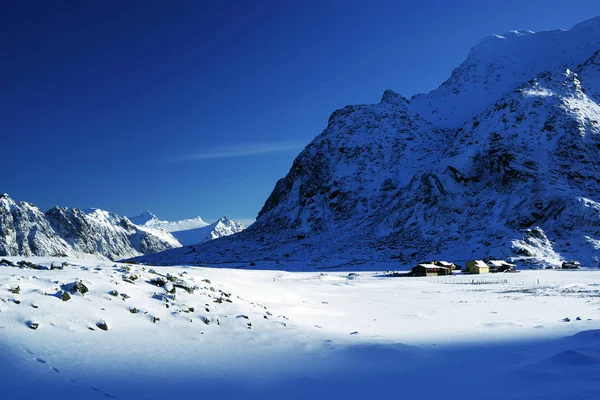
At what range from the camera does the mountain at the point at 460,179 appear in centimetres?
9269

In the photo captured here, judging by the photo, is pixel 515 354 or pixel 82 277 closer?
pixel 515 354

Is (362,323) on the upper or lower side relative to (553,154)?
lower

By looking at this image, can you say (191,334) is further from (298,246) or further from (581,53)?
(581,53)

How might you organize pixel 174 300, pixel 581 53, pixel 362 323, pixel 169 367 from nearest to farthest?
pixel 169 367 < pixel 174 300 < pixel 362 323 < pixel 581 53

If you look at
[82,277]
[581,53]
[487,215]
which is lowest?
[82,277]

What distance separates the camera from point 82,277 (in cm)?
1586

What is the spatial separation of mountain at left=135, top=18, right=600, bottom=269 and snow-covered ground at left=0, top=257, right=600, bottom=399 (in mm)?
74122

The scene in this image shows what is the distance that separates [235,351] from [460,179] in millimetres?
112746

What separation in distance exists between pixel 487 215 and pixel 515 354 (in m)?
98.2

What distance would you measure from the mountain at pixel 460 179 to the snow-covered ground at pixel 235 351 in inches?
2918

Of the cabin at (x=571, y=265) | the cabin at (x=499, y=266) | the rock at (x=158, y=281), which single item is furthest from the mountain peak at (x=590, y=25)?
the rock at (x=158, y=281)

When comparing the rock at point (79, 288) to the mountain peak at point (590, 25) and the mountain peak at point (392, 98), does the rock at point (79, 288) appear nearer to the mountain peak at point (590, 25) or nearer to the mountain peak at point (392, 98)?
the mountain peak at point (392, 98)

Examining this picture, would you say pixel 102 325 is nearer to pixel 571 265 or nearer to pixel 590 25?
pixel 571 265

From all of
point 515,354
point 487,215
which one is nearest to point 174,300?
point 515,354
